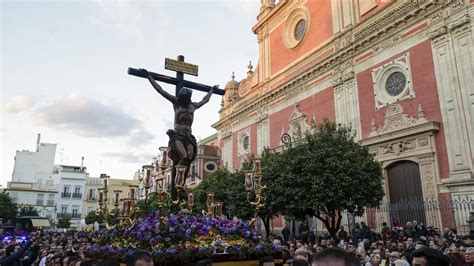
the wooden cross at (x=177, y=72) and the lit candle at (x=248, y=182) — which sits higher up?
the wooden cross at (x=177, y=72)

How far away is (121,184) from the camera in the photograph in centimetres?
6669

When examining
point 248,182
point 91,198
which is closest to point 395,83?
point 248,182

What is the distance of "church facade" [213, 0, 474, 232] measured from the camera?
15555 mm

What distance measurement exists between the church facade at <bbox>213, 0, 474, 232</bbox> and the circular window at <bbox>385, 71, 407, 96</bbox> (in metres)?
0.05

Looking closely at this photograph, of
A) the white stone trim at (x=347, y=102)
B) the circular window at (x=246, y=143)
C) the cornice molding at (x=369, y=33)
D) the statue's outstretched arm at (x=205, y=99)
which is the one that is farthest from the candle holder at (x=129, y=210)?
the circular window at (x=246, y=143)

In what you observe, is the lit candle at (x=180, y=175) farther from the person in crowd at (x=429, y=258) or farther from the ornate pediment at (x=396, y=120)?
the ornate pediment at (x=396, y=120)

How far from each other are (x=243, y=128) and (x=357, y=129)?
1315cm

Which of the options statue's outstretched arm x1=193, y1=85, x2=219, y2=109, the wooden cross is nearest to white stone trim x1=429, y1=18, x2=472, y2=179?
statue's outstretched arm x1=193, y1=85, x2=219, y2=109

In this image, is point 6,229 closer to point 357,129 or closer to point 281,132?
point 281,132

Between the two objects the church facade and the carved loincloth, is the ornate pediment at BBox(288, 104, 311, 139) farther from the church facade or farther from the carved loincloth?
the carved loincloth

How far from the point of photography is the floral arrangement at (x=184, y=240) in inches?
225

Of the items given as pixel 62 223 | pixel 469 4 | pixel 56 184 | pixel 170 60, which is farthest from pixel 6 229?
pixel 469 4

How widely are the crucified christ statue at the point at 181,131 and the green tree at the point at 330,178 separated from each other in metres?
7.95

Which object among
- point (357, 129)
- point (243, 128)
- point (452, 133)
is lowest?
point (452, 133)
